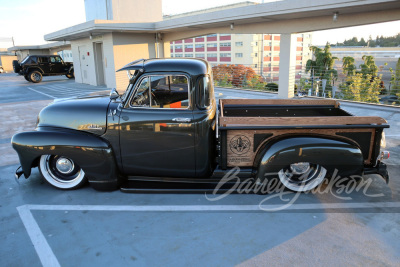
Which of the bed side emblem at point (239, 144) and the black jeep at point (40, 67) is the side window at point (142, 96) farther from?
the black jeep at point (40, 67)

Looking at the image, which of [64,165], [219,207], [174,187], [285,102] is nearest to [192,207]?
[219,207]

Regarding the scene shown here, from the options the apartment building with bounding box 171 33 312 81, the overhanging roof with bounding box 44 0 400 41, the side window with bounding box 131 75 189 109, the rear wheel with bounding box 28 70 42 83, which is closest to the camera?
the side window with bounding box 131 75 189 109

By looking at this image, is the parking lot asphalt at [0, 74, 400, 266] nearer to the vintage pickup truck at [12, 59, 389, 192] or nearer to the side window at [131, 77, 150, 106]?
the vintage pickup truck at [12, 59, 389, 192]

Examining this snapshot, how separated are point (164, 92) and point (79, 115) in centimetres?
125

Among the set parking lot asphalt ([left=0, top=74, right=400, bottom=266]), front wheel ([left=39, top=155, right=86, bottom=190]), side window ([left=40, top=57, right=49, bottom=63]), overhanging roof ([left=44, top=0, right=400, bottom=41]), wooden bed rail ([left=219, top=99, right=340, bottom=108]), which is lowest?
parking lot asphalt ([left=0, top=74, right=400, bottom=266])

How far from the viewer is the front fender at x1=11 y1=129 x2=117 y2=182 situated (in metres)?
3.96

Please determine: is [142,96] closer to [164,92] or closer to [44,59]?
[164,92]

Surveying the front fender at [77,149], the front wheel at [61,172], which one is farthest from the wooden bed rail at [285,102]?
the front wheel at [61,172]

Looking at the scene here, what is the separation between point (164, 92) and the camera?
4.05 meters

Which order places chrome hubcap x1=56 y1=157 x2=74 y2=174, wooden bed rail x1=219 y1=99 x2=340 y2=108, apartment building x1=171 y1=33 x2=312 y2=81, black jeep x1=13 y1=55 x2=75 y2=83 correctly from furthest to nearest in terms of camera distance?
apartment building x1=171 y1=33 x2=312 y2=81, black jeep x1=13 y1=55 x2=75 y2=83, wooden bed rail x1=219 y1=99 x2=340 y2=108, chrome hubcap x1=56 y1=157 x2=74 y2=174

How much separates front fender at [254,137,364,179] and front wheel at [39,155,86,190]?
2.69 metres

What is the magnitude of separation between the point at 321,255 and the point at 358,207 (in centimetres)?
123

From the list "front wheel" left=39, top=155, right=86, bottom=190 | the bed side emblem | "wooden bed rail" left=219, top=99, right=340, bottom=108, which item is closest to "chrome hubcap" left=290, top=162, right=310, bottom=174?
the bed side emblem

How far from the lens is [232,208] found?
370 cm
